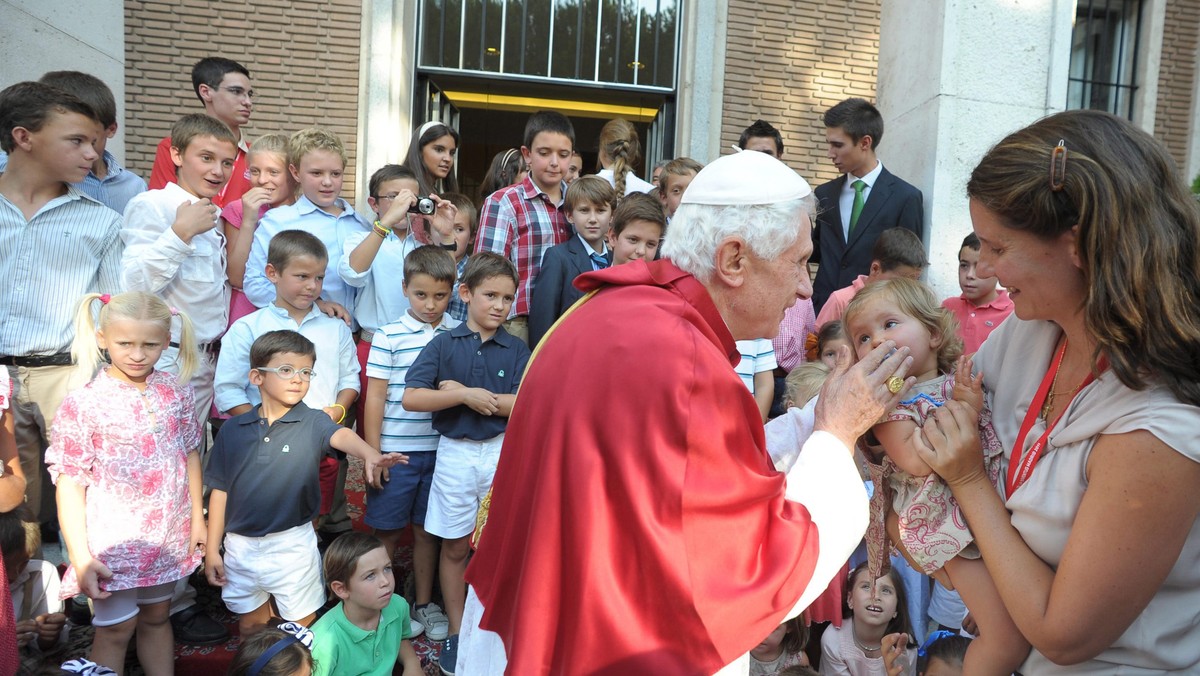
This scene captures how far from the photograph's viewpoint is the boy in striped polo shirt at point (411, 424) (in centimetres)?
478

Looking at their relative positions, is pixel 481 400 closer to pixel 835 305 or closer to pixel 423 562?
pixel 423 562

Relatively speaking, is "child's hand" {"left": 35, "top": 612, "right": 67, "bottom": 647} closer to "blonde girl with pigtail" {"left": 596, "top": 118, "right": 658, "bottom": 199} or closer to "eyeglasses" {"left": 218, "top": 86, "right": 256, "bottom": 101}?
"eyeglasses" {"left": 218, "top": 86, "right": 256, "bottom": 101}

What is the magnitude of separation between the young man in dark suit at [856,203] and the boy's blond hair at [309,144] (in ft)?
9.92

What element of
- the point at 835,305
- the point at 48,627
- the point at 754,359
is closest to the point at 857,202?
the point at 835,305

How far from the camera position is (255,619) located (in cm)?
429

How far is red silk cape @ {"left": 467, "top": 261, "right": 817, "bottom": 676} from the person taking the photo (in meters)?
1.99

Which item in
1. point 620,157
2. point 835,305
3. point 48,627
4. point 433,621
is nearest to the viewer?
point 48,627

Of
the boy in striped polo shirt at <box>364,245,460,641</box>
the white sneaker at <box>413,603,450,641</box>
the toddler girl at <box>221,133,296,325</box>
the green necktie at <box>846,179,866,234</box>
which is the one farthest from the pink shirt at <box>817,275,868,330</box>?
the toddler girl at <box>221,133,296,325</box>

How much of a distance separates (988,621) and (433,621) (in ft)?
10.6

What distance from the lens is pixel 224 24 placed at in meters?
9.16

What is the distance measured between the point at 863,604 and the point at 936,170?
10.0 feet

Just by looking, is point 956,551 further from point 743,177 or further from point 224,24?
point 224,24

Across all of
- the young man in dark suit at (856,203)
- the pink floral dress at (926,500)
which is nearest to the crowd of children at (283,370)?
the young man in dark suit at (856,203)

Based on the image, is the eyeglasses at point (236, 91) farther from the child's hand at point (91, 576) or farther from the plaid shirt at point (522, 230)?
the child's hand at point (91, 576)
